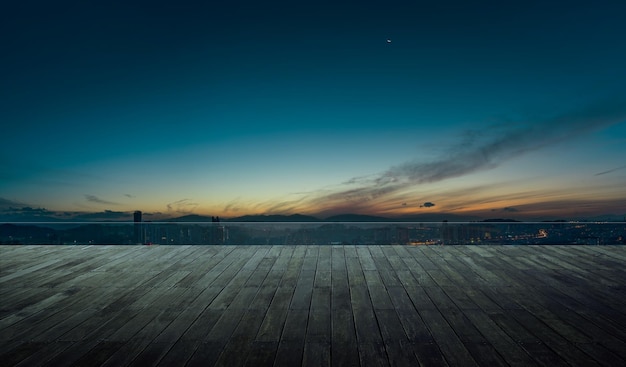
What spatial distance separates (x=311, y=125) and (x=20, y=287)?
629 cm

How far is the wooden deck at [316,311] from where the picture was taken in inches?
57.2

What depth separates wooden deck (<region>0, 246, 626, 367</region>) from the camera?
1.45 m

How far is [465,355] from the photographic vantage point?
1.42 metres

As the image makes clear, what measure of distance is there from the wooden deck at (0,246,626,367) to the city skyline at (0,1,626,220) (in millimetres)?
2568

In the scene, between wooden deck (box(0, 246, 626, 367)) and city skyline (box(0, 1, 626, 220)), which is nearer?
wooden deck (box(0, 246, 626, 367))

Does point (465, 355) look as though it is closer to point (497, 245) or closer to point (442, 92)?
point (497, 245)

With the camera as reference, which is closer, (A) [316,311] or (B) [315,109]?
(A) [316,311]

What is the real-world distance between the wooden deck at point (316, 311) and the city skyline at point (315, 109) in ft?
8.43

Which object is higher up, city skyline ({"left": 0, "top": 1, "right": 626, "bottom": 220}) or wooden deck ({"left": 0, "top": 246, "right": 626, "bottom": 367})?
city skyline ({"left": 0, "top": 1, "right": 626, "bottom": 220})

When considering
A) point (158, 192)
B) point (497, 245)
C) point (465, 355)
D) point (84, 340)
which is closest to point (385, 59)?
point (497, 245)

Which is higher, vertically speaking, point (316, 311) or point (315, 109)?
point (315, 109)

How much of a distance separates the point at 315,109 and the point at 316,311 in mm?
6065

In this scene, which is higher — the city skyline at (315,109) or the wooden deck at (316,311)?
the city skyline at (315,109)

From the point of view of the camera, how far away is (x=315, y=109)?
7.46 m
